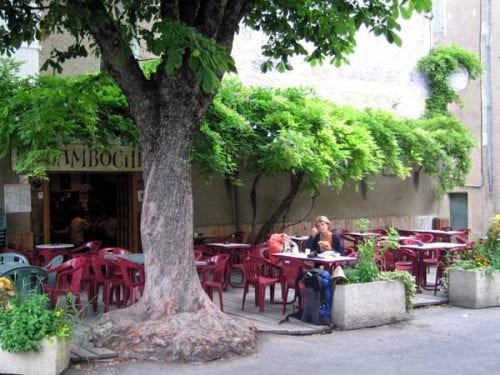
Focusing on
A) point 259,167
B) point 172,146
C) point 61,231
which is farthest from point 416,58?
point 172,146

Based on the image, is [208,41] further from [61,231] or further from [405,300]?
[61,231]

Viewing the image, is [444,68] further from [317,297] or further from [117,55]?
[117,55]

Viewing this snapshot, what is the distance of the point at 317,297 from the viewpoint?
9.14m

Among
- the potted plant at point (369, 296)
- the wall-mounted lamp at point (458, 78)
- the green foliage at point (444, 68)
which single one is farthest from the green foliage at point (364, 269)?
the wall-mounted lamp at point (458, 78)

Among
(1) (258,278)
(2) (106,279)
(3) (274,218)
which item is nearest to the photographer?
(2) (106,279)

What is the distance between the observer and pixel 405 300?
968cm

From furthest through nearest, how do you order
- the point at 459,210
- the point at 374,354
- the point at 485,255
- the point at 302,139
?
the point at 459,210, the point at 302,139, the point at 485,255, the point at 374,354

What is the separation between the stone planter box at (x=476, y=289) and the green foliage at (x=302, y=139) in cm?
375

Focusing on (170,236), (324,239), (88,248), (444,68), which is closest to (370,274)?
(324,239)

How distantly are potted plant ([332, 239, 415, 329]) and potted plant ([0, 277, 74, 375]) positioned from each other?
12.6ft

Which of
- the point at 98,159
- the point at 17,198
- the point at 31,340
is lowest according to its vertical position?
the point at 31,340

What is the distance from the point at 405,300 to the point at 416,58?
12147 millimetres

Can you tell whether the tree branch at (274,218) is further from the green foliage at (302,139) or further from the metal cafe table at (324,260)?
the metal cafe table at (324,260)

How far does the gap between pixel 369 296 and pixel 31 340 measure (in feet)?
15.3
